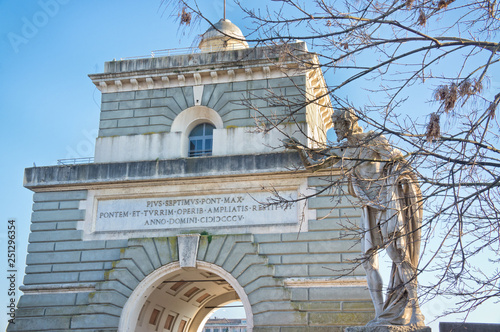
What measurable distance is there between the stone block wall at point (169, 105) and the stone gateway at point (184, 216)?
0.04 m

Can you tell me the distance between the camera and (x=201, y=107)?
22516 millimetres

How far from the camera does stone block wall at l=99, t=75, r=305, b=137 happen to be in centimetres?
2198

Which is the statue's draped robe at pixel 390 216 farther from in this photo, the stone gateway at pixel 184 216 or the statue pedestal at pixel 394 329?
the stone gateway at pixel 184 216

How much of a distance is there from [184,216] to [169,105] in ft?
13.7

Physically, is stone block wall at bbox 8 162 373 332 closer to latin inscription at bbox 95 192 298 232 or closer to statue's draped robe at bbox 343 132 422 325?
latin inscription at bbox 95 192 298 232

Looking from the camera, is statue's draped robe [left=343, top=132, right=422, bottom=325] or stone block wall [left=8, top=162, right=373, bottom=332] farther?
stone block wall [left=8, top=162, right=373, bottom=332]

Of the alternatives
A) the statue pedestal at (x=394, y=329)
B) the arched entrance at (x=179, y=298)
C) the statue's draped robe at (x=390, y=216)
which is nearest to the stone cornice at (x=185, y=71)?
the arched entrance at (x=179, y=298)

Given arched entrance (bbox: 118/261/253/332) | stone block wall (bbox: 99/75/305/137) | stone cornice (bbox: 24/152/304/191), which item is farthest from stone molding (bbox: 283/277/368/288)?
stone block wall (bbox: 99/75/305/137)

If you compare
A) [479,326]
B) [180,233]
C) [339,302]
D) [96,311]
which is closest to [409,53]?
[479,326]

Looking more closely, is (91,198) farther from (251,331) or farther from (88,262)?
(251,331)

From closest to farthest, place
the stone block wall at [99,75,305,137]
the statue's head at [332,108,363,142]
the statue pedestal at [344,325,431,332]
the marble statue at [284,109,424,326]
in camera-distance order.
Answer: the statue pedestal at [344,325,431,332] < the marble statue at [284,109,424,326] < the statue's head at [332,108,363,142] < the stone block wall at [99,75,305,137]

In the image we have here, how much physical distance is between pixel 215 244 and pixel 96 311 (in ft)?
13.0

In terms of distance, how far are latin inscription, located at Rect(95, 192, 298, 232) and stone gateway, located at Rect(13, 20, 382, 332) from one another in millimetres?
34

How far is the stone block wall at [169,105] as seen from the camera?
22.0 metres
